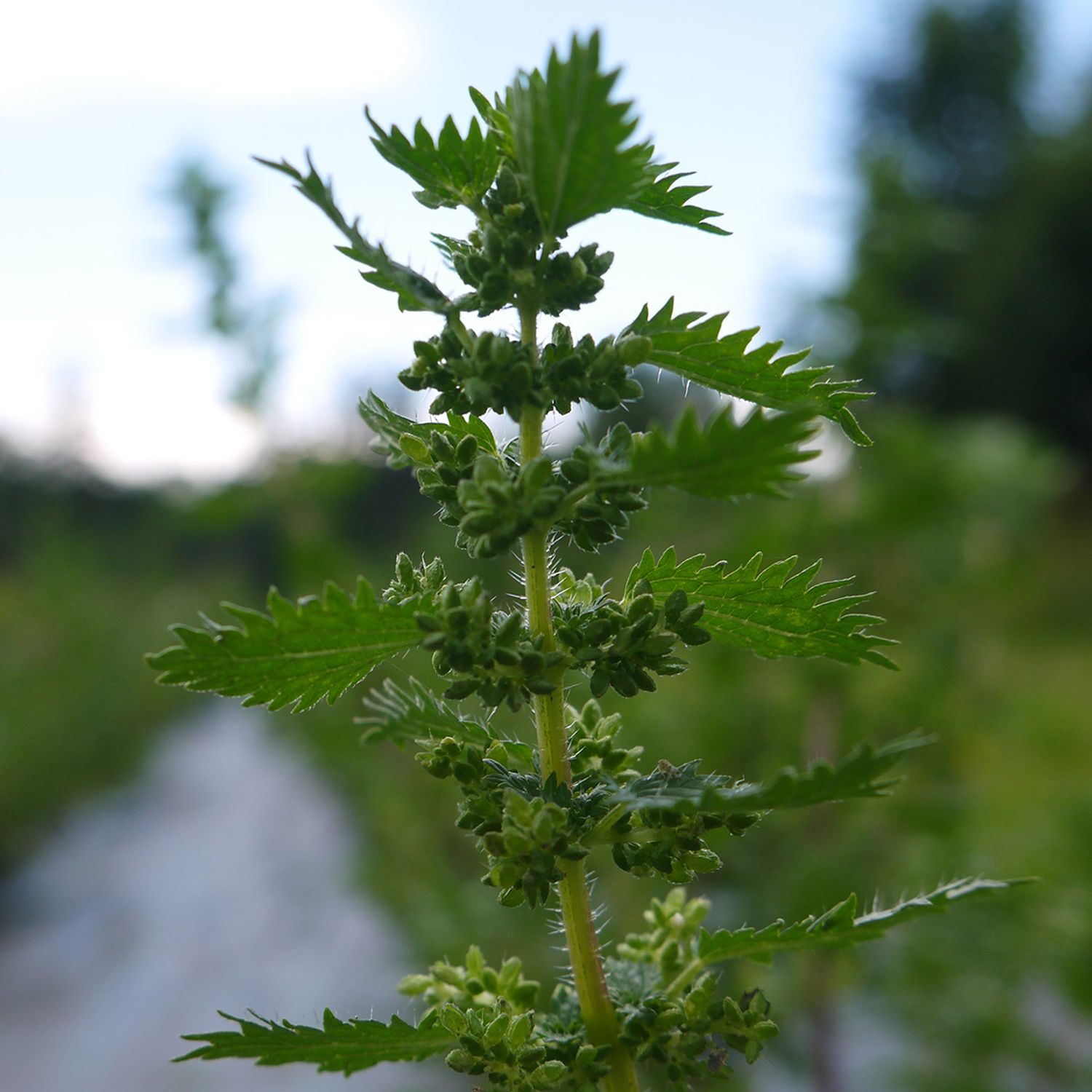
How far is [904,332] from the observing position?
2895mm

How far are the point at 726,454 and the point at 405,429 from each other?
26 centimetres

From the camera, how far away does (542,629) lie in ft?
2.02

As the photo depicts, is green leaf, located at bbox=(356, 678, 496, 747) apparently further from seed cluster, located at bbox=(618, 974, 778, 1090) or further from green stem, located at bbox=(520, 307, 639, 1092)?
seed cluster, located at bbox=(618, 974, 778, 1090)

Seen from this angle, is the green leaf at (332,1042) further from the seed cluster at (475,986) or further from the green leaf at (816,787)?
the green leaf at (816,787)

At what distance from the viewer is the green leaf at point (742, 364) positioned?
63cm

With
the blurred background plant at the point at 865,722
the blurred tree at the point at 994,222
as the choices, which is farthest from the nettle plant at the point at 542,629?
the blurred tree at the point at 994,222

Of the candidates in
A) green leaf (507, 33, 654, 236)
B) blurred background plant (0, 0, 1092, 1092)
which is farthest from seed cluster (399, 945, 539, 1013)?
green leaf (507, 33, 654, 236)

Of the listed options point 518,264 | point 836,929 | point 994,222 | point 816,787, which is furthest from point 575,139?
point 994,222

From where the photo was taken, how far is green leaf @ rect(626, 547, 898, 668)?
2.06ft

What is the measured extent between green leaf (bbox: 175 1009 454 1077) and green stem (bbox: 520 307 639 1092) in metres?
0.09

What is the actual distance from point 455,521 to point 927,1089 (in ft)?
8.01

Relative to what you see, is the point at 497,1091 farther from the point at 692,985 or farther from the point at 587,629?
the point at 587,629

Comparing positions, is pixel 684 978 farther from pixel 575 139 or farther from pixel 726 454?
pixel 575 139

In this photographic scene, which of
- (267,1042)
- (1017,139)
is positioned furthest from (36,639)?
(1017,139)
